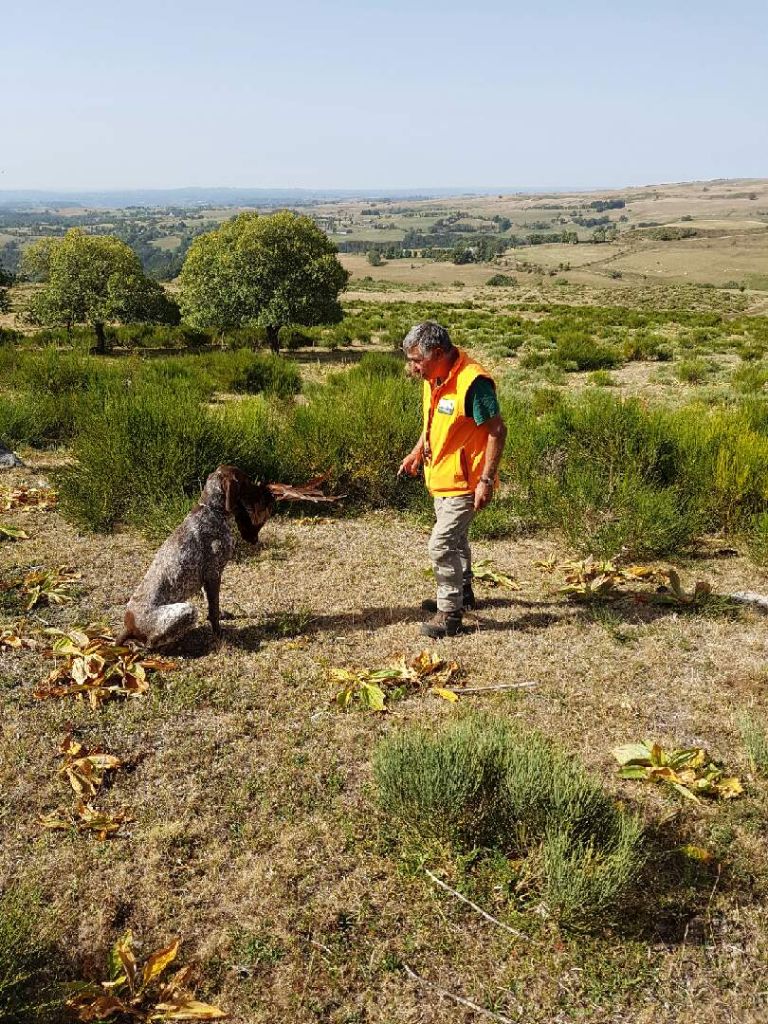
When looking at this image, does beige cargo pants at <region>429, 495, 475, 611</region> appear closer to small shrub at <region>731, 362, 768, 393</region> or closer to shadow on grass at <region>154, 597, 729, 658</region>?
shadow on grass at <region>154, 597, 729, 658</region>

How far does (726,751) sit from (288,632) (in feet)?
8.75

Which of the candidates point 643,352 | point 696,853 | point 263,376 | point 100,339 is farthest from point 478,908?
point 100,339

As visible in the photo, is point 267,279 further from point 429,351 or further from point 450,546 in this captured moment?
point 450,546

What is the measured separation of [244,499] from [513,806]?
7.34 ft

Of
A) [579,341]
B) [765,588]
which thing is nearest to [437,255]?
[579,341]

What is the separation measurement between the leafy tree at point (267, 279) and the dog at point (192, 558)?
59.1ft

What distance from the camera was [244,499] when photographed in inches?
155

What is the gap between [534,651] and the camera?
4.28 meters

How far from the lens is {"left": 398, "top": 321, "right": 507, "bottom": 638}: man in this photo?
3.82 metres

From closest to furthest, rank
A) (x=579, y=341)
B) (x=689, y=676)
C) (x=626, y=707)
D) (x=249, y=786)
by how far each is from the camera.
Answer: (x=249, y=786) < (x=626, y=707) < (x=689, y=676) < (x=579, y=341)

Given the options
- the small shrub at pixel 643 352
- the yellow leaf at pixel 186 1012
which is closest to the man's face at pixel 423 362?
the yellow leaf at pixel 186 1012

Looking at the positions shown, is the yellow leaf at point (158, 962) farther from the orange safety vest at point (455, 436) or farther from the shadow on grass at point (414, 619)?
the orange safety vest at point (455, 436)

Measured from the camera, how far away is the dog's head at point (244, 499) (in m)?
3.89

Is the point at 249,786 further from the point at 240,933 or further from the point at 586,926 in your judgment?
the point at 586,926
